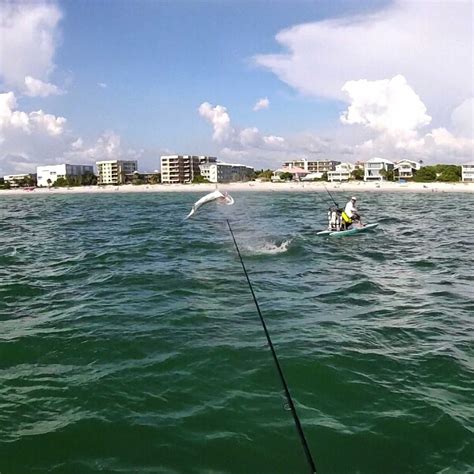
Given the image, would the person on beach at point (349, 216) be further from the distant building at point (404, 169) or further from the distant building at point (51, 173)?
the distant building at point (51, 173)

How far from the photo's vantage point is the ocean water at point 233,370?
545 cm

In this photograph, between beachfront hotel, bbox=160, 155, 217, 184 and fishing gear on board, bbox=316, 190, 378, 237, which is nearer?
→ fishing gear on board, bbox=316, 190, 378, 237

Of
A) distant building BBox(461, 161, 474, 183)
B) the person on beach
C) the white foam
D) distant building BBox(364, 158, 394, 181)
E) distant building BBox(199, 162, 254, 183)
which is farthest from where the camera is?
distant building BBox(199, 162, 254, 183)

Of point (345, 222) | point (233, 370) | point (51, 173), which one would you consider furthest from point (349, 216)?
point (51, 173)

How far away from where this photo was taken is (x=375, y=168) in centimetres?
13738

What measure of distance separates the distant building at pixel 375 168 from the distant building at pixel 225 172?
54697 millimetres

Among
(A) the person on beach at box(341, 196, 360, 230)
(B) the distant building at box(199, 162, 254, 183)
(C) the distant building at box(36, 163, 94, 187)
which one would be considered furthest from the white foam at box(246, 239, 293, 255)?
(C) the distant building at box(36, 163, 94, 187)

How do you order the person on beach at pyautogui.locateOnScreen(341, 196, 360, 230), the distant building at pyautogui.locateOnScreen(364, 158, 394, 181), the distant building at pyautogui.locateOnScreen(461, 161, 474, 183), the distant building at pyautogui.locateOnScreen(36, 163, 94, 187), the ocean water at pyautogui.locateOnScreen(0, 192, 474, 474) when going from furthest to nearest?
the distant building at pyautogui.locateOnScreen(36, 163, 94, 187) < the distant building at pyautogui.locateOnScreen(364, 158, 394, 181) < the distant building at pyautogui.locateOnScreen(461, 161, 474, 183) < the person on beach at pyautogui.locateOnScreen(341, 196, 360, 230) < the ocean water at pyautogui.locateOnScreen(0, 192, 474, 474)

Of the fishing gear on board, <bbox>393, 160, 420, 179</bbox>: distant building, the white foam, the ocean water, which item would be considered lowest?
the ocean water

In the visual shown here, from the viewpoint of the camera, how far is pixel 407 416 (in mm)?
6148

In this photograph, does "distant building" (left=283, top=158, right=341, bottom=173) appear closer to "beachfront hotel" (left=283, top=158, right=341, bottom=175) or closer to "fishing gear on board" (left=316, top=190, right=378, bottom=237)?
"beachfront hotel" (left=283, top=158, right=341, bottom=175)

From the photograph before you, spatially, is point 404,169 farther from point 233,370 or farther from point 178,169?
point 233,370

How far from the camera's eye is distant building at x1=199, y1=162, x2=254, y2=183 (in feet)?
579

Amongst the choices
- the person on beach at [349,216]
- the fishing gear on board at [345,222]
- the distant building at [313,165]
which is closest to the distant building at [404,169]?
the distant building at [313,165]
